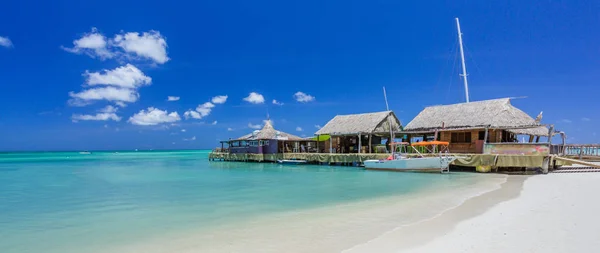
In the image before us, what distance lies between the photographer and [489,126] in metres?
19.6

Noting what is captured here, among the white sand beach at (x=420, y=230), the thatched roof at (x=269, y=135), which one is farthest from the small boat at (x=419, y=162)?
the thatched roof at (x=269, y=135)

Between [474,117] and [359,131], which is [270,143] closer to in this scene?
[359,131]

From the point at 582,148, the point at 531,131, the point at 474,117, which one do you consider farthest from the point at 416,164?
the point at 582,148

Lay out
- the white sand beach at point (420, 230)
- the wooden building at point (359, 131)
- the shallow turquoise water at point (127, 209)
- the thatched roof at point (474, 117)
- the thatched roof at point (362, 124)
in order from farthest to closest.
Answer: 1. the thatched roof at point (362, 124)
2. the wooden building at point (359, 131)
3. the thatched roof at point (474, 117)
4. the shallow turquoise water at point (127, 209)
5. the white sand beach at point (420, 230)

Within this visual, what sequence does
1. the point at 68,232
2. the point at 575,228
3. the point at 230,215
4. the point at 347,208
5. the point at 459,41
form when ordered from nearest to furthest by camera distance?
1. the point at 575,228
2. the point at 68,232
3. the point at 230,215
4. the point at 347,208
5. the point at 459,41

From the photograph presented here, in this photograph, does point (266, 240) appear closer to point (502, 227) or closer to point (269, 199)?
point (502, 227)

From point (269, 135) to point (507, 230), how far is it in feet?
87.1

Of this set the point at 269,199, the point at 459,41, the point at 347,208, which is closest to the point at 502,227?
the point at 347,208

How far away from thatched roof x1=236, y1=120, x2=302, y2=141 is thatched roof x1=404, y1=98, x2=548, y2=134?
11.1 meters

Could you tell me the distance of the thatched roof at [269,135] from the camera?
3138cm

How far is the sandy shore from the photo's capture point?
194 inches

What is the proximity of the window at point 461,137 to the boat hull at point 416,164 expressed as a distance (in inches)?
129

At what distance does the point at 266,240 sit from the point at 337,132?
22.2 metres

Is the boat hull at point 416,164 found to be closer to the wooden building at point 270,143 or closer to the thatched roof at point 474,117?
the thatched roof at point 474,117
